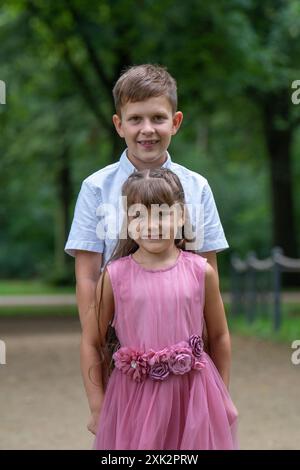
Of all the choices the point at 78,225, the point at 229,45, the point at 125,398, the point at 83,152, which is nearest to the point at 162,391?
the point at 125,398

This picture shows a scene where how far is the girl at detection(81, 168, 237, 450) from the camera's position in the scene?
3.29m

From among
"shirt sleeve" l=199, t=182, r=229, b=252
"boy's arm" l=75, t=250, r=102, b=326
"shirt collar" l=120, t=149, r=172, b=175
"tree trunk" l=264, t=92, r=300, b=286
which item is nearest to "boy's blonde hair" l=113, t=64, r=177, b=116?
"shirt collar" l=120, t=149, r=172, b=175

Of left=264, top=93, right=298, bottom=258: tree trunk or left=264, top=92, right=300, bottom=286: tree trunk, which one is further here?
left=264, top=92, right=300, bottom=286: tree trunk

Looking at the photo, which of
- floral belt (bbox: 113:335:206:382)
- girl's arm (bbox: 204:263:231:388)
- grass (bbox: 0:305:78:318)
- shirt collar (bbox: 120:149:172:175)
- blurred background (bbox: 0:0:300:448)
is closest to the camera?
floral belt (bbox: 113:335:206:382)

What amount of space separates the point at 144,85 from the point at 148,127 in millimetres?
145

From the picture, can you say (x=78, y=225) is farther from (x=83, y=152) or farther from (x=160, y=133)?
(x=83, y=152)

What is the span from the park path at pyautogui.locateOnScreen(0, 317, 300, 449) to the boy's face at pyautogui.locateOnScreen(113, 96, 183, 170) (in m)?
3.85

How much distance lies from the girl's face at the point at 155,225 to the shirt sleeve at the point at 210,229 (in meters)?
0.24

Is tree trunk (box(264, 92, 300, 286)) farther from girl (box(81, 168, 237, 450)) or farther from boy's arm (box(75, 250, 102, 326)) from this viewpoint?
girl (box(81, 168, 237, 450))

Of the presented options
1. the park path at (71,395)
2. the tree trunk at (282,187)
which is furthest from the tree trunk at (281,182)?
the park path at (71,395)

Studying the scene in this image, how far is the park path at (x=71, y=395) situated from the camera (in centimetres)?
743

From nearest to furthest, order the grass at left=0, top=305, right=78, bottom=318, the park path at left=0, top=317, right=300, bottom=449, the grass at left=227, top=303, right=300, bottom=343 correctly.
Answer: the park path at left=0, top=317, right=300, bottom=449 → the grass at left=227, top=303, right=300, bottom=343 → the grass at left=0, top=305, right=78, bottom=318

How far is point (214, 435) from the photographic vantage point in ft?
11.0

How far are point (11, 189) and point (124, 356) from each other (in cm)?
4025
